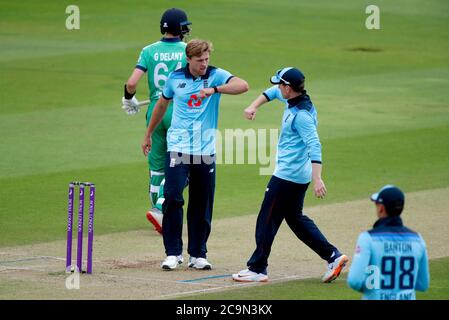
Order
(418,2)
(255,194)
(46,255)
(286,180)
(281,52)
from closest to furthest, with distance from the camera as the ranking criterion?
(286,180), (46,255), (255,194), (281,52), (418,2)

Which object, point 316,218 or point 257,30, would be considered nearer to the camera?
point 316,218

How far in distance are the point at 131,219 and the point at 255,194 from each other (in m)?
2.12

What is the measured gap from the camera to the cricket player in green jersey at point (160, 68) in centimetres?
1348

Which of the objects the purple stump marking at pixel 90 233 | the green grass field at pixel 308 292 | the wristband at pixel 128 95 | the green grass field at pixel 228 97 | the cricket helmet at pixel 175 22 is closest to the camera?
the green grass field at pixel 308 292

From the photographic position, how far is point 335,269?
36.5 feet

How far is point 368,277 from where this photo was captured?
7.98 meters

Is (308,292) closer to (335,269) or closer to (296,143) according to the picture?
(335,269)

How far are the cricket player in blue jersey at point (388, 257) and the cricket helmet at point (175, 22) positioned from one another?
585 centimetres

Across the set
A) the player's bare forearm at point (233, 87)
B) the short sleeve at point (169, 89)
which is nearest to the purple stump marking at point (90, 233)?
the short sleeve at point (169, 89)

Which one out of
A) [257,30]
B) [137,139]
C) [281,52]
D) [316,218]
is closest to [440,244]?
[316,218]

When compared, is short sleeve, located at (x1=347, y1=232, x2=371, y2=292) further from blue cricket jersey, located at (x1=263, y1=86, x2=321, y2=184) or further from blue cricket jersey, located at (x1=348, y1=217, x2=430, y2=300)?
blue cricket jersey, located at (x1=263, y1=86, x2=321, y2=184)

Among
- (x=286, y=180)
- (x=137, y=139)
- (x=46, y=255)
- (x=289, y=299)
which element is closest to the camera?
(x=289, y=299)

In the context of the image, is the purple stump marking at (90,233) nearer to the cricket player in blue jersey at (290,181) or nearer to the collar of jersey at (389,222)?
the cricket player in blue jersey at (290,181)
